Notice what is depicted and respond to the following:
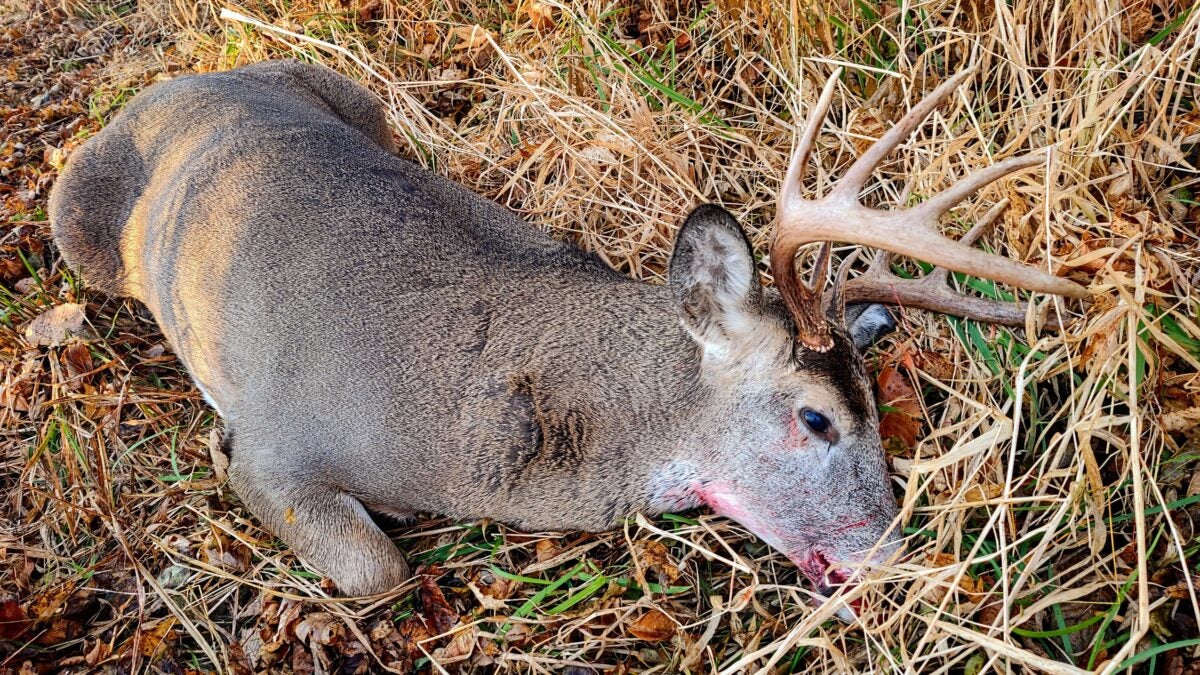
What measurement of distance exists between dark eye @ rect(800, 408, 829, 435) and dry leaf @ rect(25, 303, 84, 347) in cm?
309

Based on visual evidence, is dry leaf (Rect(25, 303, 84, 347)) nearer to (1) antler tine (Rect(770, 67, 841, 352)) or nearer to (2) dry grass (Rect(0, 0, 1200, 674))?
(2) dry grass (Rect(0, 0, 1200, 674))

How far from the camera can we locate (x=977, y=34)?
3227 millimetres

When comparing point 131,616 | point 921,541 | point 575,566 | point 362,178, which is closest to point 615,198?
point 362,178

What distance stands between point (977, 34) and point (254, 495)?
2964mm

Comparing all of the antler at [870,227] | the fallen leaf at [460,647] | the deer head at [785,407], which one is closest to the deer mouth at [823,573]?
the deer head at [785,407]

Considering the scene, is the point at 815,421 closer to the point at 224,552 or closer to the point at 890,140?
the point at 890,140

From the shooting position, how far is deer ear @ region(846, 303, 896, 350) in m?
2.92

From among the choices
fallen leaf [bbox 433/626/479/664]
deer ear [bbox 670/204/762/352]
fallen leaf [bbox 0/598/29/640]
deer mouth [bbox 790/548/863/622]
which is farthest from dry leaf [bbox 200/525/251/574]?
deer mouth [bbox 790/548/863/622]

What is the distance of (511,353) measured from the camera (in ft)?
9.09

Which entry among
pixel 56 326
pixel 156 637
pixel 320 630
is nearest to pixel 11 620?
pixel 156 637

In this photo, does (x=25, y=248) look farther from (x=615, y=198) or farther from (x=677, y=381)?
(x=677, y=381)

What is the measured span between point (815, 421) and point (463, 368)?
41.7 inches

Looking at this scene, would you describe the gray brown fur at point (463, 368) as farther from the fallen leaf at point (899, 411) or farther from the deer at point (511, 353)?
the fallen leaf at point (899, 411)

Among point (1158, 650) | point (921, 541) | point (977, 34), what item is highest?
point (977, 34)
